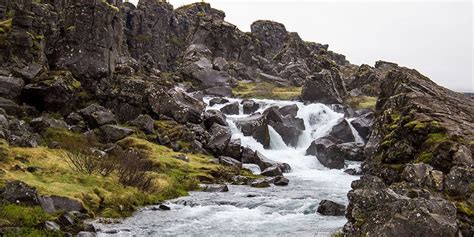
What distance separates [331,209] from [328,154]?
1413 inches

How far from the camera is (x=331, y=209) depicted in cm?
3550

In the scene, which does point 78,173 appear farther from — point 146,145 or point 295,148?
point 295,148

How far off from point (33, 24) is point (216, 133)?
3205 centimetres

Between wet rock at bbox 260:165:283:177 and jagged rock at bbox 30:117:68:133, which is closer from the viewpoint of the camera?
jagged rock at bbox 30:117:68:133

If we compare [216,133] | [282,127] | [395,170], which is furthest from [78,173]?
[282,127]

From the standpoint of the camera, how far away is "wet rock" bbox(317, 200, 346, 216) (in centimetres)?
3534

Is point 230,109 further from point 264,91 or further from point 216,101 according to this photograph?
point 264,91

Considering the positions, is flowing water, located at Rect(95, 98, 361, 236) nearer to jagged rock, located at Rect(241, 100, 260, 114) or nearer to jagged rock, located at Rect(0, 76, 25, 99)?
jagged rock, located at Rect(0, 76, 25, 99)

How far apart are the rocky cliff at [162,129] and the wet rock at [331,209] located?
4875mm

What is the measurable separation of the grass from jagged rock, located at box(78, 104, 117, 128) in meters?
62.5

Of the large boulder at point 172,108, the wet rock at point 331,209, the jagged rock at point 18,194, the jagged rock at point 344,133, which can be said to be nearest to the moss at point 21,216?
the jagged rock at point 18,194

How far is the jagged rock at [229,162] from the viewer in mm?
59803

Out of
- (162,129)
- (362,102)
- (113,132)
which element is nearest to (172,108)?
(162,129)

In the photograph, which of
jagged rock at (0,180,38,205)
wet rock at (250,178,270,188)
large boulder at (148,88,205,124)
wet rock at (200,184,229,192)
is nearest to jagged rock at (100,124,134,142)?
large boulder at (148,88,205,124)
